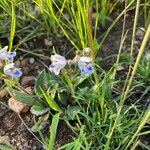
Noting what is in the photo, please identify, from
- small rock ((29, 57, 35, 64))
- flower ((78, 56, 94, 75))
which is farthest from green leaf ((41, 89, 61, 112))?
small rock ((29, 57, 35, 64))

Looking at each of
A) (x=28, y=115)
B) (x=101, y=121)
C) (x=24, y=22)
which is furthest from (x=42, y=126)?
(x=24, y=22)

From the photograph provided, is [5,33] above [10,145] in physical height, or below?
above

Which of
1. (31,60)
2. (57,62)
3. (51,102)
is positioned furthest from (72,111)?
(31,60)

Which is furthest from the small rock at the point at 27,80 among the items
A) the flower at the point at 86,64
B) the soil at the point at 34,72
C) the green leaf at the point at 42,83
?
the flower at the point at 86,64

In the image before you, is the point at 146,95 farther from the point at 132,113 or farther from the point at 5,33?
the point at 5,33

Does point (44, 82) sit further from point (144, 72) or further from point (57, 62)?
point (144, 72)

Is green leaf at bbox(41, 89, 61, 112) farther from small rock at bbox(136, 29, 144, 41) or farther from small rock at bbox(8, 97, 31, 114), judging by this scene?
small rock at bbox(136, 29, 144, 41)
